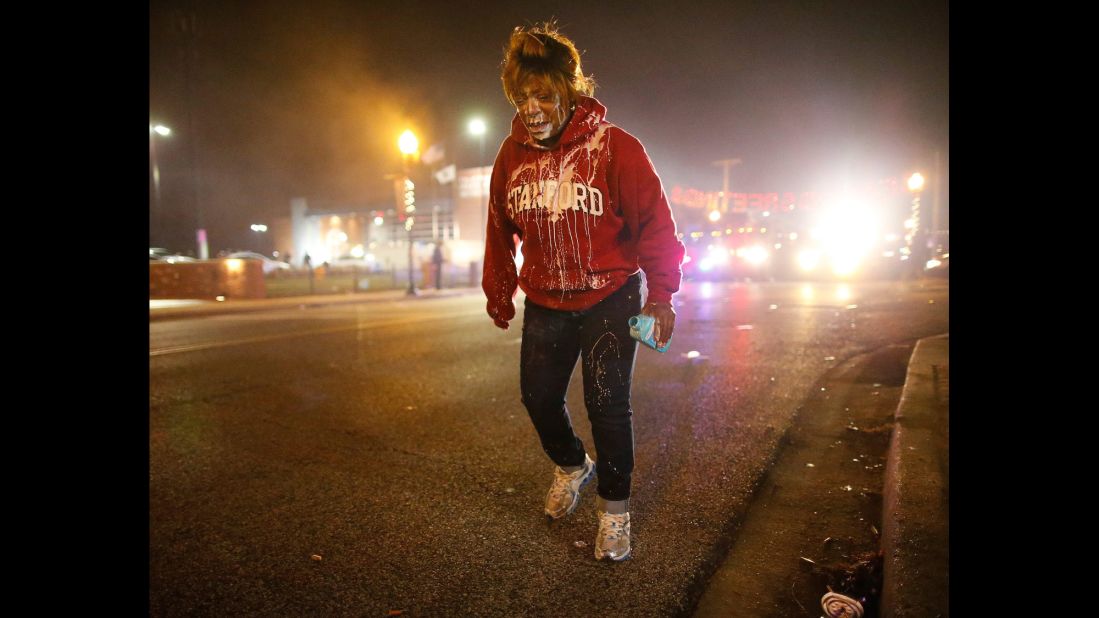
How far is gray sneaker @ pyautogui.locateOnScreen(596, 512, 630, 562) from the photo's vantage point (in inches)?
85.0

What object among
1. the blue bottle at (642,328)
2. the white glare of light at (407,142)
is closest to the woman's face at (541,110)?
the blue bottle at (642,328)

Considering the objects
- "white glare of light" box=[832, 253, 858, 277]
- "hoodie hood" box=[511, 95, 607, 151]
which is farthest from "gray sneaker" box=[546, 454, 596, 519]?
"white glare of light" box=[832, 253, 858, 277]

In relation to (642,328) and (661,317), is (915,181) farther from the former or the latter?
(642,328)

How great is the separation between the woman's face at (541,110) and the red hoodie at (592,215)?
0.05 meters

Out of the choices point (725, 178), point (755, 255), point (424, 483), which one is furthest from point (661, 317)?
point (725, 178)

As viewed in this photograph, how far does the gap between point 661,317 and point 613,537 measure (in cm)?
80

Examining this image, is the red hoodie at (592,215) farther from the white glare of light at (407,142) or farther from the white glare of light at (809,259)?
the white glare of light at (809,259)

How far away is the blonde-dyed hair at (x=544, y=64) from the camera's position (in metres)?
2.29

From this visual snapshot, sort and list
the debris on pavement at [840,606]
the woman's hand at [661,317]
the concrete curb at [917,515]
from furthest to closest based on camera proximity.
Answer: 1. the woman's hand at [661,317]
2. the debris on pavement at [840,606]
3. the concrete curb at [917,515]

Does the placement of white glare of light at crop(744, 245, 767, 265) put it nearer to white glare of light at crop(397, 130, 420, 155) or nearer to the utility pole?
white glare of light at crop(397, 130, 420, 155)

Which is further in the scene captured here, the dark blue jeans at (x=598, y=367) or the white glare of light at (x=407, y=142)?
the white glare of light at (x=407, y=142)
